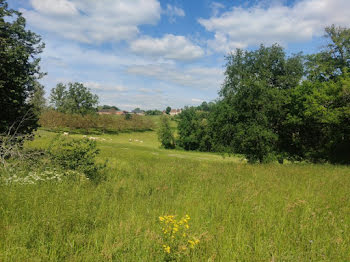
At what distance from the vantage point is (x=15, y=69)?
508 inches

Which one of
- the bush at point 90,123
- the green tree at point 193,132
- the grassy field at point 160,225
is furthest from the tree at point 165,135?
the grassy field at point 160,225

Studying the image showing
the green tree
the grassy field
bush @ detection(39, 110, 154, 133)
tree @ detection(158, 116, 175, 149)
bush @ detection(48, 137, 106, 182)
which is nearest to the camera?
the grassy field

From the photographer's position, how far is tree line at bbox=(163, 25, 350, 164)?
19.5 m

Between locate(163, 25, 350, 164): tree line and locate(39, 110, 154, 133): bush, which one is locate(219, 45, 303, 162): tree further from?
locate(39, 110, 154, 133): bush

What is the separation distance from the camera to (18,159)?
8352mm

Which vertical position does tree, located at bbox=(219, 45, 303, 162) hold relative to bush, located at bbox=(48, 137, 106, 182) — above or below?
above

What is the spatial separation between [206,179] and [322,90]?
20.5 meters

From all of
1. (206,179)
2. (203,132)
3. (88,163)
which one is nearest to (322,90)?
(206,179)

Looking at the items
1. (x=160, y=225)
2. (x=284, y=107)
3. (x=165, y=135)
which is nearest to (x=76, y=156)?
(x=160, y=225)

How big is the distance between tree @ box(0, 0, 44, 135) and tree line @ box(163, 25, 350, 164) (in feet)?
50.8

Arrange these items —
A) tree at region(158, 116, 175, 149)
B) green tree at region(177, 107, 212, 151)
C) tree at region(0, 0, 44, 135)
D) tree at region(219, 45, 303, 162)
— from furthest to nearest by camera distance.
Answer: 1. green tree at region(177, 107, 212, 151)
2. tree at region(158, 116, 175, 149)
3. tree at region(219, 45, 303, 162)
4. tree at region(0, 0, 44, 135)

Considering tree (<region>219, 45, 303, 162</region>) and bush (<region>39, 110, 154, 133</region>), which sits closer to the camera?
tree (<region>219, 45, 303, 162</region>)

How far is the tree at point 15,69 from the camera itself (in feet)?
40.8

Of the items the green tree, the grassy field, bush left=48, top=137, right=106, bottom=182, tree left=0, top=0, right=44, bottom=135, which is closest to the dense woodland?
tree left=0, top=0, right=44, bottom=135
